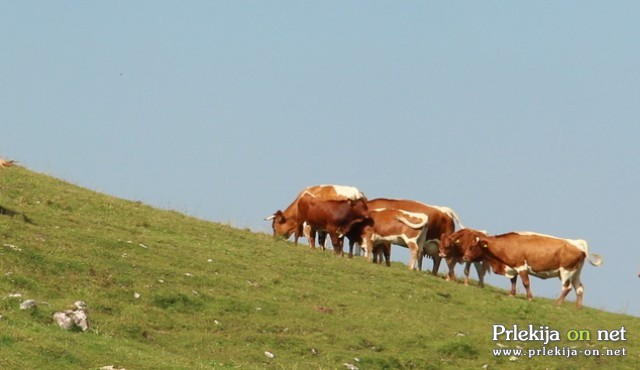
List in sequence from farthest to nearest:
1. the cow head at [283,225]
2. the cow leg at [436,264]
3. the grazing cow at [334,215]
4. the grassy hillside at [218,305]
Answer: the cow head at [283,225] → the grazing cow at [334,215] → the cow leg at [436,264] → the grassy hillside at [218,305]

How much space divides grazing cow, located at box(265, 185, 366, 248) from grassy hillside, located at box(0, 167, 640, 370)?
440cm

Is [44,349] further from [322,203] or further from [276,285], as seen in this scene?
[322,203]

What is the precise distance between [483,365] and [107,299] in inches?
298

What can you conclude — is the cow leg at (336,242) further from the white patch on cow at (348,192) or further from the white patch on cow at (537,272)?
the white patch on cow at (537,272)

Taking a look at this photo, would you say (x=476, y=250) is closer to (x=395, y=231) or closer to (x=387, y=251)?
(x=395, y=231)

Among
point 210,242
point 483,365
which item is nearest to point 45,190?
point 210,242

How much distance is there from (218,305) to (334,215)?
40.2ft

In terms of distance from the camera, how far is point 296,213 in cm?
3791

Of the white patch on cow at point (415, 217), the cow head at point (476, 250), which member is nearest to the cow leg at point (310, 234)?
the white patch on cow at point (415, 217)

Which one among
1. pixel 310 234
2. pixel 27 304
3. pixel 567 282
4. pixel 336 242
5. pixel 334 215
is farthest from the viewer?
pixel 310 234

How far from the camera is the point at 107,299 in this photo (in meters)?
22.4

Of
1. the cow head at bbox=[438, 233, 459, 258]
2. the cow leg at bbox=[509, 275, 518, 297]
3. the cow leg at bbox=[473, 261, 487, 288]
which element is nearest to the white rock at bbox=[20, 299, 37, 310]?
the cow leg at bbox=[509, 275, 518, 297]

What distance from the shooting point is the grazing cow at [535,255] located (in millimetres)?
33125

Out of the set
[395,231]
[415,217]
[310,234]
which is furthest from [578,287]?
[310,234]
